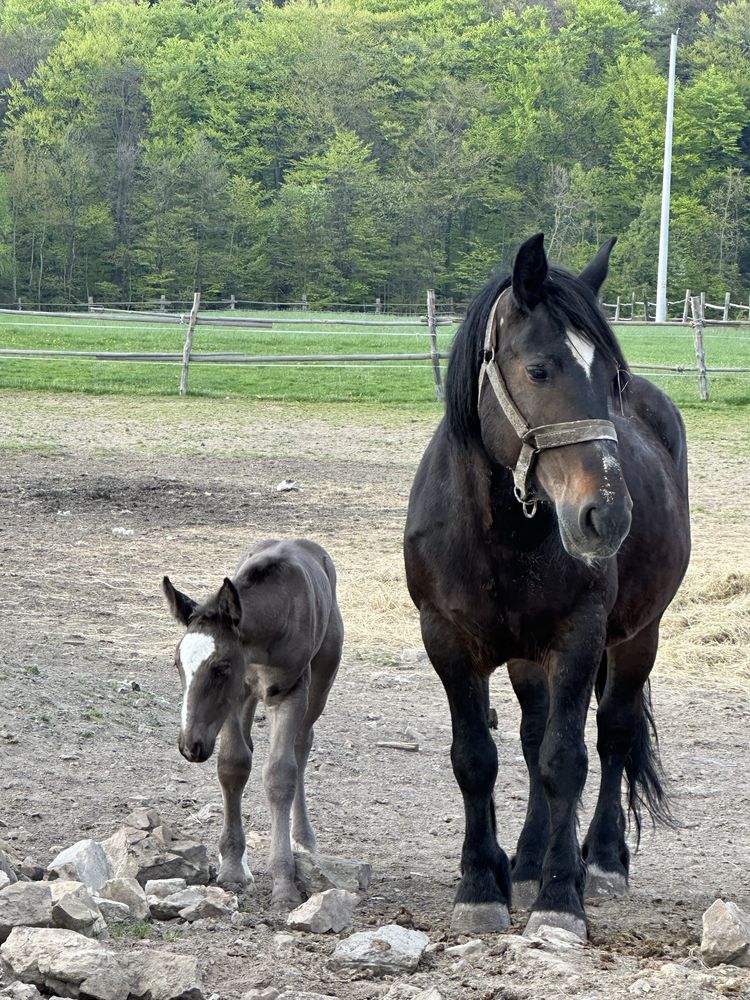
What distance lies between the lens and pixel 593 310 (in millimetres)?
3715

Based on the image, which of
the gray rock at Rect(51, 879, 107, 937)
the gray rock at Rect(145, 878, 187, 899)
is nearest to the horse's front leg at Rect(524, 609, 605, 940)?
the gray rock at Rect(145, 878, 187, 899)

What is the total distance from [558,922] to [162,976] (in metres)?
1.41

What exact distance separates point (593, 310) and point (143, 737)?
3.43 meters

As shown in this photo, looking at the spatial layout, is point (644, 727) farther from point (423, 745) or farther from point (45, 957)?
point (45, 957)

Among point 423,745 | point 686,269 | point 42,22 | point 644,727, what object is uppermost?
point 42,22

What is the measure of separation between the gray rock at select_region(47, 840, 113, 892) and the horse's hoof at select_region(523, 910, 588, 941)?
1371 millimetres

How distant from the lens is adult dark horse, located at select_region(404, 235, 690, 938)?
3574 mm

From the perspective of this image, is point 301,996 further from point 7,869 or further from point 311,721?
point 311,721

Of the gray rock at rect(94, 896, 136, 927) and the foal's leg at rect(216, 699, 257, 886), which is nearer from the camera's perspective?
the gray rock at rect(94, 896, 136, 927)

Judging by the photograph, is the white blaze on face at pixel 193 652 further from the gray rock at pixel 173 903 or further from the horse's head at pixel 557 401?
the horse's head at pixel 557 401

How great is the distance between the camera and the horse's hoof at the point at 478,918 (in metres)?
3.97

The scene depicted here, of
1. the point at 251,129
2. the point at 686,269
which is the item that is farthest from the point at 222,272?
the point at 686,269

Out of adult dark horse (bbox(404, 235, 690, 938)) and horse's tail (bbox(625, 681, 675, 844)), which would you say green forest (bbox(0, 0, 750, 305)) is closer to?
horse's tail (bbox(625, 681, 675, 844))

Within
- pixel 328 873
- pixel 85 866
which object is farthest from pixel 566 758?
pixel 85 866
